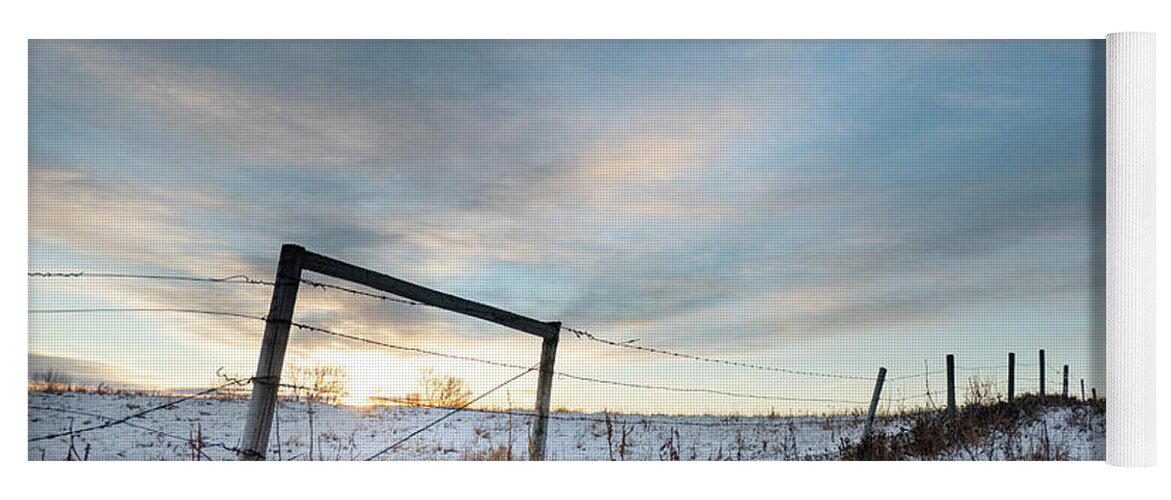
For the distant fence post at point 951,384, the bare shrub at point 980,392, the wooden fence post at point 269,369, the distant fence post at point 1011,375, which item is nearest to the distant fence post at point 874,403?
the distant fence post at point 951,384

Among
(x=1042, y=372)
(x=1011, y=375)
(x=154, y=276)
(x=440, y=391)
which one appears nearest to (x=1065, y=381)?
(x=1042, y=372)

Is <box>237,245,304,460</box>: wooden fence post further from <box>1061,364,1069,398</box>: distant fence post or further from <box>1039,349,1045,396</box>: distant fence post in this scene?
<box>1061,364,1069,398</box>: distant fence post

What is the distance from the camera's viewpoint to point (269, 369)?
459cm

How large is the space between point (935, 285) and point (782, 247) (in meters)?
0.89

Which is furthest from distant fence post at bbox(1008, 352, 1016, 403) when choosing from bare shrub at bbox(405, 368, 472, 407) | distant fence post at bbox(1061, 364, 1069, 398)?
bare shrub at bbox(405, 368, 472, 407)

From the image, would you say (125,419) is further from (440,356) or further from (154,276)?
(440,356)

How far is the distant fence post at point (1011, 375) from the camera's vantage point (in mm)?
5668

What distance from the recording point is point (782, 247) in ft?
18.1

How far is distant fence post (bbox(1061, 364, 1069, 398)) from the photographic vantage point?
5.58m

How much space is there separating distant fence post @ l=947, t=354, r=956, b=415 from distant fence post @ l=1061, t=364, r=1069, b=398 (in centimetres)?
57

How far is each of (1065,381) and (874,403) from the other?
1046mm
